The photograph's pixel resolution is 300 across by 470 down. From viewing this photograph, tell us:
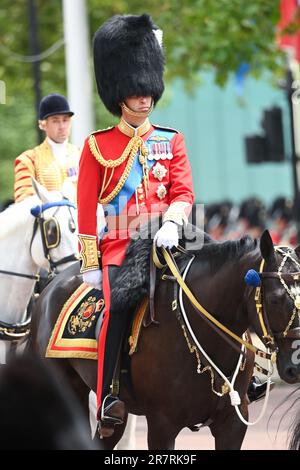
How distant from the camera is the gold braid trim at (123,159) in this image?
575 cm

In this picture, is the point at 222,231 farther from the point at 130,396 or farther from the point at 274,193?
the point at 130,396

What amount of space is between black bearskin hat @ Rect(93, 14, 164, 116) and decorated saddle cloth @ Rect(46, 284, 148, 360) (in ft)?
3.05

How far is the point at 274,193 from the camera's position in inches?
1304

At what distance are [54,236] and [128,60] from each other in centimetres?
131

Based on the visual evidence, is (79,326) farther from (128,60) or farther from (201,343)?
(128,60)

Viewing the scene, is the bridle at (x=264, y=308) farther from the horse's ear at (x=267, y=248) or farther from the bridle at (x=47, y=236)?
the bridle at (x=47, y=236)

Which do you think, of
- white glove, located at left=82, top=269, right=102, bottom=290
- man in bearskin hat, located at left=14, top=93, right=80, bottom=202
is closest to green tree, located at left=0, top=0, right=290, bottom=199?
man in bearskin hat, located at left=14, top=93, right=80, bottom=202

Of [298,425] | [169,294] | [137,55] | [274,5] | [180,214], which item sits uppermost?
[274,5]

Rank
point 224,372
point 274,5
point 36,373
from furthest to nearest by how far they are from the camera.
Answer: point 274,5
point 224,372
point 36,373

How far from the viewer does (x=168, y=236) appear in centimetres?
538

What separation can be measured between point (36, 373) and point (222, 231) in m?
21.4

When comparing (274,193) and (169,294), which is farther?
(274,193)

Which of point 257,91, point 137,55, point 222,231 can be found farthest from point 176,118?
point 137,55

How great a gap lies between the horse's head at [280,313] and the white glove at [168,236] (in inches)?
17.0
